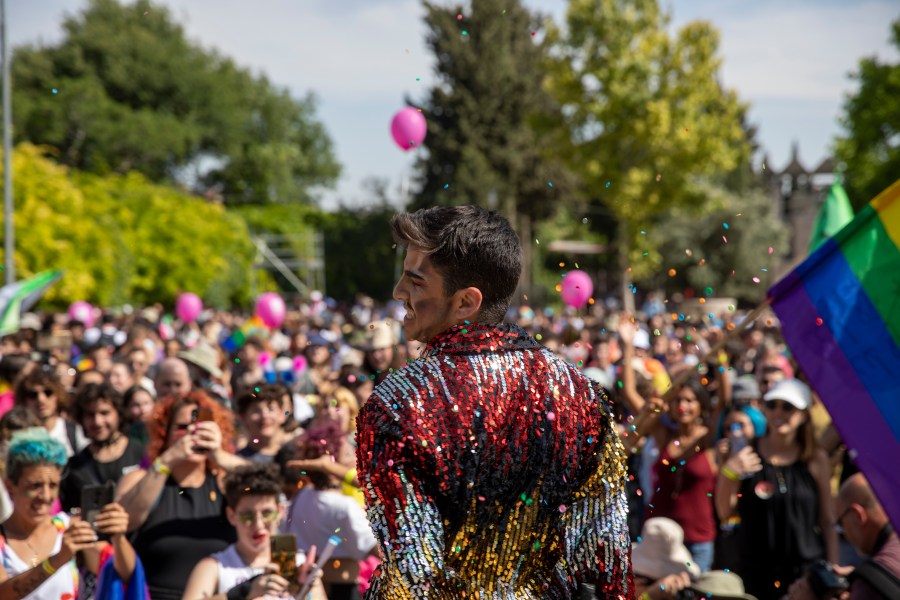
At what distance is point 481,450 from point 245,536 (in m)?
2.33

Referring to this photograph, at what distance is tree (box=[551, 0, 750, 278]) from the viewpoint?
32.2m

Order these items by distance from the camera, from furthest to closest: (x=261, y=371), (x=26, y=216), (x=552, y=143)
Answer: (x=552, y=143), (x=26, y=216), (x=261, y=371)

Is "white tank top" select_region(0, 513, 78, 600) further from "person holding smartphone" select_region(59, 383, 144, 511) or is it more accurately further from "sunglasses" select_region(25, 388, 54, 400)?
"sunglasses" select_region(25, 388, 54, 400)

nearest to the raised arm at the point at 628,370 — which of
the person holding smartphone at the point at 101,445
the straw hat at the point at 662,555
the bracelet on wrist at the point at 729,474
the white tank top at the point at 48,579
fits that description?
the bracelet on wrist at the point at 729,474

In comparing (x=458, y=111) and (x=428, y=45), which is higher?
(x=428, y=45)

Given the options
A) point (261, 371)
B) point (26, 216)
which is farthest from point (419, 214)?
point (26, 216)

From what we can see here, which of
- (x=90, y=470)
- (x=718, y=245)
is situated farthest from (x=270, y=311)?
(x=718, y=245)

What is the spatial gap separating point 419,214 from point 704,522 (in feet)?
14.5

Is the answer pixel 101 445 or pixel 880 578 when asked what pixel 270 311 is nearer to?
pixel 101 445

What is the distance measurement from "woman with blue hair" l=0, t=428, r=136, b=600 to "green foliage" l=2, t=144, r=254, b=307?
2542cm

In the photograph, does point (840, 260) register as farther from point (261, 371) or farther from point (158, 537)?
point (261, 371)

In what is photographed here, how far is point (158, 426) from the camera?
521 centimetres

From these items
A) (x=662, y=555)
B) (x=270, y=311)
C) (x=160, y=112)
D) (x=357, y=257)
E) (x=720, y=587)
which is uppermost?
(x=160, y=112)

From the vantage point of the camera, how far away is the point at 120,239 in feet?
116
